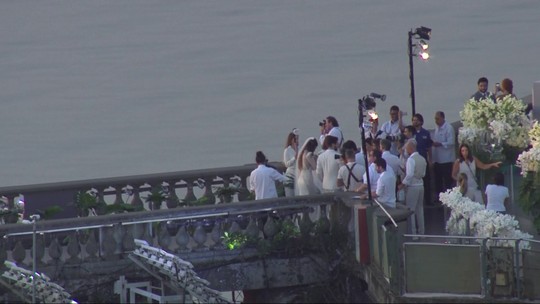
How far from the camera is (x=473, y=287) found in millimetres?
23781

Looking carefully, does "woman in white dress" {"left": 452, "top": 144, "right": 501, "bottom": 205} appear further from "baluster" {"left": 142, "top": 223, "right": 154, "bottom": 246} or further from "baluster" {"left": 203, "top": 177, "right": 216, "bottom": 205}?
"baluster" {"left": 142, "top": 223, "right": 154, "bottom": 246}

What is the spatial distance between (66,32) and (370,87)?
20.8 metres

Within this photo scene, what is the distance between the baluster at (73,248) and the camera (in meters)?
26.1

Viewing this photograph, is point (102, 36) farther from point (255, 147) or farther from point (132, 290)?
point (132, 290)

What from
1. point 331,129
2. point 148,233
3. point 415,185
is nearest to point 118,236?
point 148,233

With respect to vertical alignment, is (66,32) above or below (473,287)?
above

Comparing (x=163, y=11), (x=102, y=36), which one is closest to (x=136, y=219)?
(x=102, y=36)

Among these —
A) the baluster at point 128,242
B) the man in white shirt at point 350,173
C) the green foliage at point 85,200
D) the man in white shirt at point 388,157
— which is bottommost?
the baluster at point 128,242

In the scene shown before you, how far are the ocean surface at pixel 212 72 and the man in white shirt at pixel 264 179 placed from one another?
16803mm

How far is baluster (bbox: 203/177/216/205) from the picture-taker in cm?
2905

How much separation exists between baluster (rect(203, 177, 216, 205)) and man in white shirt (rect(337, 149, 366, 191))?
2609 millimetres

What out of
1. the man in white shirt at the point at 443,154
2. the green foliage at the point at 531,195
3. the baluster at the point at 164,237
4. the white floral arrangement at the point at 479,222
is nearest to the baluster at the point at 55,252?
the baluster at the point at 164,237

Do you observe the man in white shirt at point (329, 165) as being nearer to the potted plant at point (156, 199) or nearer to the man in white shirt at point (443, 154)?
the man in white shirt at point (443, 154)

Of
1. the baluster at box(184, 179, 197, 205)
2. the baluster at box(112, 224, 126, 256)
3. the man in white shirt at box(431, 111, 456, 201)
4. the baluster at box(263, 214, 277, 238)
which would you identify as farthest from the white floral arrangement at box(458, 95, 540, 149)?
the baluster at box(112, 224, 126, 256)
